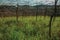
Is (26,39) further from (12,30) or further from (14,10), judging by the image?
(14,10)

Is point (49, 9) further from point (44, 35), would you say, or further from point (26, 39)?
point (26, 39)

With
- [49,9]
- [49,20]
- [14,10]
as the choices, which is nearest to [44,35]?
[49,20]

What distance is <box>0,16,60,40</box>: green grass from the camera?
371 cm

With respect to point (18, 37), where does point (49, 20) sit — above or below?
above

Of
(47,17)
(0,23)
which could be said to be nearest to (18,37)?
(0,23)

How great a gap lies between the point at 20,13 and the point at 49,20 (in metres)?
0.67

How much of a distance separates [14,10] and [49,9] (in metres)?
0.78

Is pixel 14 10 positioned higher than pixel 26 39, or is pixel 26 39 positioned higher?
pixel 14 10

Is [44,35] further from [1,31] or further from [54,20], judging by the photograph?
[1,31]

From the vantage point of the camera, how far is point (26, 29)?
3762mm

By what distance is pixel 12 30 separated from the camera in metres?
3.73

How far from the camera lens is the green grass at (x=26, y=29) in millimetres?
3707

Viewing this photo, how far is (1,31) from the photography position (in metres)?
3.69

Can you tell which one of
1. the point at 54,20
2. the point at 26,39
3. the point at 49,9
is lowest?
the point at 26,39
